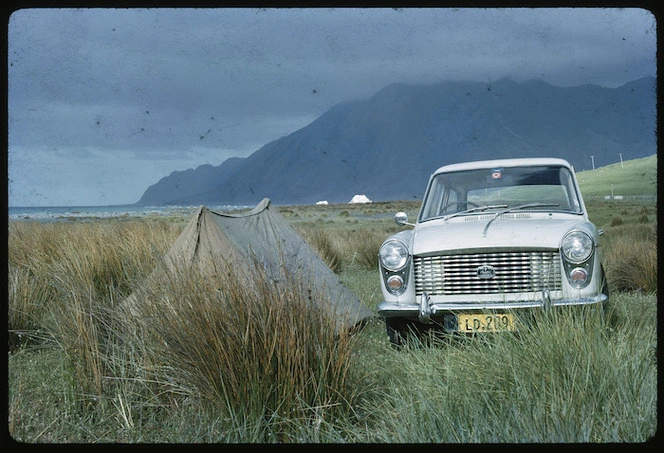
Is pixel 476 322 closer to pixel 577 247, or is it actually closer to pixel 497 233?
pixel 497 233

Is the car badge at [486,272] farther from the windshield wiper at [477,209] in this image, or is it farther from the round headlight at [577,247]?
the windshield wiper at [477,209]

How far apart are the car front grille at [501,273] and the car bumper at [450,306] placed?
0.13 meters

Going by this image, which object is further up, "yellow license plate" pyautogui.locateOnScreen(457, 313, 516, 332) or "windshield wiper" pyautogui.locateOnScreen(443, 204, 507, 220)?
"windshield wiper" pyautogui.locateOnScreen(443, 204, 507, 220)

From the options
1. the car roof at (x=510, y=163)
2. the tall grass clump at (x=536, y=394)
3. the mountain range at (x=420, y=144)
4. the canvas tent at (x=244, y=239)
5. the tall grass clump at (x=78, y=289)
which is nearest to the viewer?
the tall grass clump at (x=536, y=394)

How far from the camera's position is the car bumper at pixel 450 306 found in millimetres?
5059

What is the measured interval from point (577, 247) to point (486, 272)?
0.73 meters

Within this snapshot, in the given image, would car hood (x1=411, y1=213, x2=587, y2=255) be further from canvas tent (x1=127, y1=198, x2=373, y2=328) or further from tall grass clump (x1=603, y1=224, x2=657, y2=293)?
tall grass clump (x1=603, y1=224, x2=657, y2=293)

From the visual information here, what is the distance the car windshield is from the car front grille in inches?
37.4

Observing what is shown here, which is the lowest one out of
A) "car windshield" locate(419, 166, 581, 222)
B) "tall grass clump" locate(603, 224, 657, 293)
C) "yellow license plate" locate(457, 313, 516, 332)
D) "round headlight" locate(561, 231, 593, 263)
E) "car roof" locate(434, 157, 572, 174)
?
"tall grass clump" locate(603, 224, 657, 293)

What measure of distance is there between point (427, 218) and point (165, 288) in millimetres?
3201

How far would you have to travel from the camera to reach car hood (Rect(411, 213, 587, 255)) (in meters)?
5.32

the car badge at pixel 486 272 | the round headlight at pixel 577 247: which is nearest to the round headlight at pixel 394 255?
the car badge at pixel 486 272

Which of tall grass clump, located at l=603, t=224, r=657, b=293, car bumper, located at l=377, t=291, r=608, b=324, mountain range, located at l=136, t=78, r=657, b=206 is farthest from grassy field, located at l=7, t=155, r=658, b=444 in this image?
mountain range, located at l=136, t=78, r=657, b=206

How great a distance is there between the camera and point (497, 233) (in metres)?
5.46
